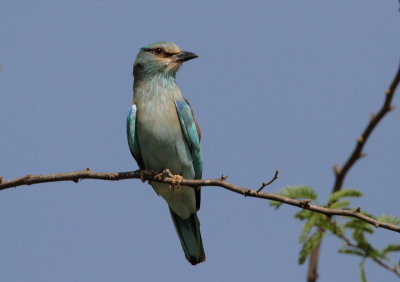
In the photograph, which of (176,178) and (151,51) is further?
(151,51)

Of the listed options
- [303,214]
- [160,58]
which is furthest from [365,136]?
[160,58]

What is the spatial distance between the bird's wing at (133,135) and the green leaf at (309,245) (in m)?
2.07

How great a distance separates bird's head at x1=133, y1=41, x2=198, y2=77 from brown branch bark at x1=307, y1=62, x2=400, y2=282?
7.76ft

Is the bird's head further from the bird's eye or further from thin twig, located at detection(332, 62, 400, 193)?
thin twig, located at detection(332, 62, 400, 193)

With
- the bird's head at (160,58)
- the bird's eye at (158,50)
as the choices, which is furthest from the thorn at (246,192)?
the bird's eye at (158,50)

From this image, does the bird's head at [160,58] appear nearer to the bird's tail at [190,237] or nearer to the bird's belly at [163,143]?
the bird's belly at [163,143]

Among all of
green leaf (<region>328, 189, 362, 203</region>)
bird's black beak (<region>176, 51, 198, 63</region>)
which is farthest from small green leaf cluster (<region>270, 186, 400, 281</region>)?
bird's black beak (<region>176, 51, 198, 63</region>)

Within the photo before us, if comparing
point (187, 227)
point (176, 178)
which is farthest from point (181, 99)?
point (187, 227)

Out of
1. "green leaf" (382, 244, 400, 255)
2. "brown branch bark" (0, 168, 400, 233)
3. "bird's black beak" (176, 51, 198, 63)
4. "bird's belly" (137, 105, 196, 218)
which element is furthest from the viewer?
"bird's black beak" (176, 51, 198, 63)

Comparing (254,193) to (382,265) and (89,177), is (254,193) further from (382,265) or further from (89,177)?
(382,265)

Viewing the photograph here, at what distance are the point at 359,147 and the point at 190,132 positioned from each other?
1.95m

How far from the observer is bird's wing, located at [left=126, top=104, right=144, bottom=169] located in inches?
246

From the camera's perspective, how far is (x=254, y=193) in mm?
4094

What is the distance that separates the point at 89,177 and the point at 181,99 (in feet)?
7.01
